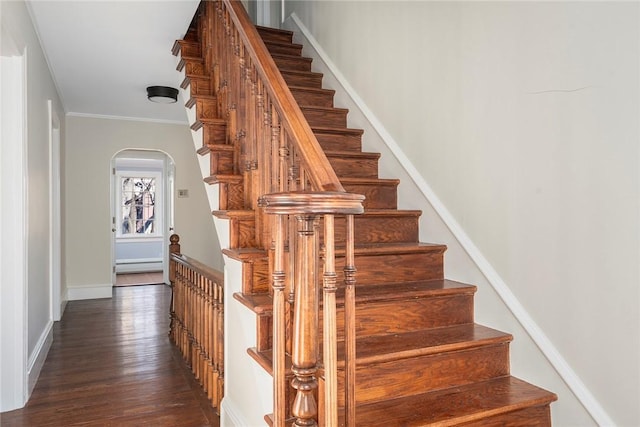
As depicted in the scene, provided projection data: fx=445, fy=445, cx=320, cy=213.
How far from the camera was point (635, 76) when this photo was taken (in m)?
1.51

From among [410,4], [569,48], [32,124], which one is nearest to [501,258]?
[569,48]

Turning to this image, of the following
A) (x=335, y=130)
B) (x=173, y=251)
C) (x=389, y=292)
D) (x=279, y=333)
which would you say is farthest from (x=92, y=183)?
(x=279, y=333)

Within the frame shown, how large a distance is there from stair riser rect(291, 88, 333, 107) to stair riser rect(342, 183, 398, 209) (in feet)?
3.36

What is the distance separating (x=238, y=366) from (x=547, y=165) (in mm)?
1633

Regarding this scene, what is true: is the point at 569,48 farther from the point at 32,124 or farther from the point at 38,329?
the point at 38,329

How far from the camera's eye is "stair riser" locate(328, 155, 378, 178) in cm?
285

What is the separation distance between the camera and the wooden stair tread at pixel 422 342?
170cm

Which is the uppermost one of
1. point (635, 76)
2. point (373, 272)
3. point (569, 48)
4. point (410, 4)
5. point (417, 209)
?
point (410, 4)

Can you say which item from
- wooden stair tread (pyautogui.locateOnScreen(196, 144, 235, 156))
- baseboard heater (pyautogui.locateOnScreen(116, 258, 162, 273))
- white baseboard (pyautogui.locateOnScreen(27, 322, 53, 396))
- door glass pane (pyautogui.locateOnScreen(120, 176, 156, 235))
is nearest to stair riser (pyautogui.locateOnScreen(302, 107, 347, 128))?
wooden stair tread (pyautogui.locateOnScreen(196, 144, 235, 156))

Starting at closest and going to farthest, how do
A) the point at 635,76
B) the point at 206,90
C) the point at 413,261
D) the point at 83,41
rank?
1. the point at 635,76
2. the point at 413,261
3. the point at 206,90
4. the point at 83,41

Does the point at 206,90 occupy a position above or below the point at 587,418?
above

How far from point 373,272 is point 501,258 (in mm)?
598

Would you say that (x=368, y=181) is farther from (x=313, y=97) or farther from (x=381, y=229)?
(x=313, y=97)

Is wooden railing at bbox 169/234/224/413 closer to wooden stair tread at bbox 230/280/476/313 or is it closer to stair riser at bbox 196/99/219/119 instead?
wooden stair tread at bbox 230/280/476/313
